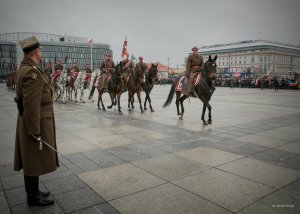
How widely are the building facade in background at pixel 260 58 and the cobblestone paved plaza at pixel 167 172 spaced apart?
105m

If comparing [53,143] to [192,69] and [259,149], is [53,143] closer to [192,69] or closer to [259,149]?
[259,149]

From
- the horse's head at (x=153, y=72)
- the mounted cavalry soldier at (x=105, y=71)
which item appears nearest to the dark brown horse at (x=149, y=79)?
the horse's head at (x=153, y=72)

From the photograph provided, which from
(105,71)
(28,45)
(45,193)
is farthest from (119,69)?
(45,193)

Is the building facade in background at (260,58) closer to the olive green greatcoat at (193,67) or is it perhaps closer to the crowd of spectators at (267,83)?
the crowd of spectators at (267,83)

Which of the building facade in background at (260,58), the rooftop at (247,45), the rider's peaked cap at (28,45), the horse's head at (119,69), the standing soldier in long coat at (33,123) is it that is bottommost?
the standing soldier in long coat at (33,123)

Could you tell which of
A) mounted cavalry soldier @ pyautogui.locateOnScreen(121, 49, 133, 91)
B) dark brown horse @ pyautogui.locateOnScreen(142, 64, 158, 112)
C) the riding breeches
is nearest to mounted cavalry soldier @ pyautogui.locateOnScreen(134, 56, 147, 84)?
dark brown horse @ pyautogui.locateOnScreen(142, 64, 158, 112)

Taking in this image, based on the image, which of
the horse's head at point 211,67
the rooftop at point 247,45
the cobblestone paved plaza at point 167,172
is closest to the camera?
the cobblestone paved plaza at point 167,172

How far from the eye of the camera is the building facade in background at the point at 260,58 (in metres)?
119

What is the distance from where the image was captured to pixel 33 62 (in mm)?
3412

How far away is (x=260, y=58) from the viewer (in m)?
120

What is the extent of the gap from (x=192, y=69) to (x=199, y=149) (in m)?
4.63

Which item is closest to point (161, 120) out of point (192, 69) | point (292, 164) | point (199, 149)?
point (192, 69)

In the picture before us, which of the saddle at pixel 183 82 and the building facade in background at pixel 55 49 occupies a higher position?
the building facade in background at pixel 55 49

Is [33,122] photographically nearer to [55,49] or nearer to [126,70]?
[126,70]
